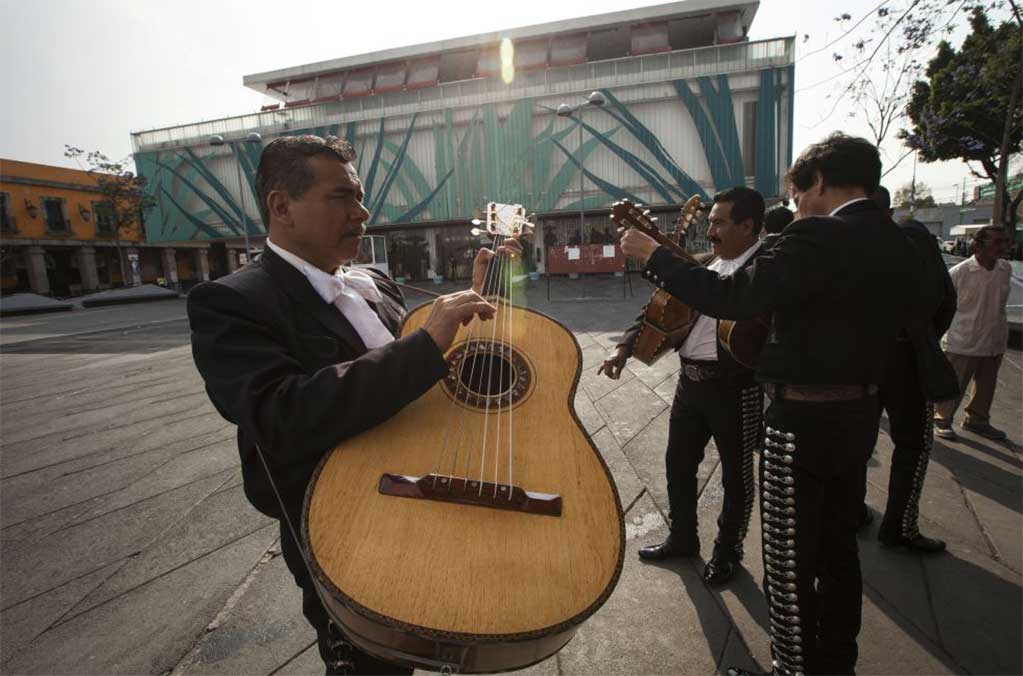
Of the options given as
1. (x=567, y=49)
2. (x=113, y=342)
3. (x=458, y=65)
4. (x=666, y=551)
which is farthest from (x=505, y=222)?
(x=458, y=65)

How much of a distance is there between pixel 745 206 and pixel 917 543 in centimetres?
216

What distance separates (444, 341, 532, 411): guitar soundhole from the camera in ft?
4.57

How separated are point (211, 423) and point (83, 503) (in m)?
1.70

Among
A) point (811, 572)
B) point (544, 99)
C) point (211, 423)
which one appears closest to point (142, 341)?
point (211, 423)

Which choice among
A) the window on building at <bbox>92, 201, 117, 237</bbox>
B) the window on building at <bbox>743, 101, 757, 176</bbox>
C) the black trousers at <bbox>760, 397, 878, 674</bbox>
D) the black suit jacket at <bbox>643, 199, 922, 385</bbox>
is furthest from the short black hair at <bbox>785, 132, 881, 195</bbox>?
the window on building at <bbox>92, 201, 117, 237</bbox>

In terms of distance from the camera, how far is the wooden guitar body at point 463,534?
868 mm

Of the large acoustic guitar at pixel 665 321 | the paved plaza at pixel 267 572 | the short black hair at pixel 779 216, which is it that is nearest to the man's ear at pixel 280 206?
the large acoustic guitar at pixel 665 321

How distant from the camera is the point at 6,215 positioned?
90.9 ft

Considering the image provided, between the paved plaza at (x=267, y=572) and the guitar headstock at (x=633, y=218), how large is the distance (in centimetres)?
183

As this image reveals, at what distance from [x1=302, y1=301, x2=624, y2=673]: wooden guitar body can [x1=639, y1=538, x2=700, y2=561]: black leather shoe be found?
5.53 feet

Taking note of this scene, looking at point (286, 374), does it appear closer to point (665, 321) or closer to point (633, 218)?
point (633, 218)

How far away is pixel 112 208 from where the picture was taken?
28.0m

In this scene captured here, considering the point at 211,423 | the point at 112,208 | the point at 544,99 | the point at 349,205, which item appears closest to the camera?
the point at 349,205

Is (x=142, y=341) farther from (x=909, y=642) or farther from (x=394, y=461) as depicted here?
(x=909, y=642)
